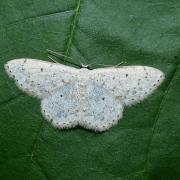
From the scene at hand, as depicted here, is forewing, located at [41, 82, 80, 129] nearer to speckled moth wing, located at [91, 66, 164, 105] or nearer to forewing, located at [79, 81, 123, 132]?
forewing, located at [79, 81, 123, 132]

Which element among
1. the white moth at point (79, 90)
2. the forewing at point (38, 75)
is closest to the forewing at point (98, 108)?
the white moth at point (79, 90)

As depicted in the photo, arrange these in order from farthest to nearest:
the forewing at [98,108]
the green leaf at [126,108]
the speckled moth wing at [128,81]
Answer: the forewing at [98,108] < the speckled moth wing at [128,81] < the green leaf at [126,108]

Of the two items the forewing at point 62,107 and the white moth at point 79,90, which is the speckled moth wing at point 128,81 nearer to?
the white moth at point 79,90

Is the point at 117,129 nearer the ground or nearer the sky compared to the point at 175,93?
nearer the ground

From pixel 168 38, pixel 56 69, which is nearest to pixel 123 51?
pixel 168 38

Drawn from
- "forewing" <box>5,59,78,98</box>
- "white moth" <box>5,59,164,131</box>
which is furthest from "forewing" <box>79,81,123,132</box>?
"forewing" <box>5,59,78,98</box>

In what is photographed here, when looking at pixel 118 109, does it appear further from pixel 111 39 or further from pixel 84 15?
pixel 84 15

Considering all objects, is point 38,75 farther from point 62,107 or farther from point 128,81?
point 128,81
